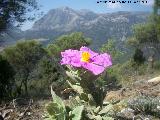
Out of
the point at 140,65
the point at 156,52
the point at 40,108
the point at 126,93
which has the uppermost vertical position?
the point at 40,108

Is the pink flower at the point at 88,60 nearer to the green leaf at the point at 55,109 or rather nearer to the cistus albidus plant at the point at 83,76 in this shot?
the cistus albidus plant at the point at 83,76

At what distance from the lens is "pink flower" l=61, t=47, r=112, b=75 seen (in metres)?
3.64

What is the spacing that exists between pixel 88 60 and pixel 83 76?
0.18m

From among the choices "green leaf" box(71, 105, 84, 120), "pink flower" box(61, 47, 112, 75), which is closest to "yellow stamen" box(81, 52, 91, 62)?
"pink flower" box(61, 47, 112, 75)

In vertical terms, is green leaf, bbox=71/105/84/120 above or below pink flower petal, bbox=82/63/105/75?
below

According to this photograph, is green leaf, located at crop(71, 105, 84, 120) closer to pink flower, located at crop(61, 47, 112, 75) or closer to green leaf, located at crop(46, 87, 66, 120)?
green leaf, located at crop(46, 87, 66, 120)

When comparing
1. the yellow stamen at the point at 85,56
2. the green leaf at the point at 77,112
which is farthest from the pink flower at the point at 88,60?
the green leaf at the point at 77,112

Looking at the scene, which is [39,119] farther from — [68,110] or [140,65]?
[140,65]

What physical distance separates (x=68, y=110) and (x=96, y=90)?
319 millimetres

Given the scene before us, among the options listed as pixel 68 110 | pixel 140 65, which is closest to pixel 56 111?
pixel 68 110

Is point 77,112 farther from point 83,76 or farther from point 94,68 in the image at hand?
point 94,68

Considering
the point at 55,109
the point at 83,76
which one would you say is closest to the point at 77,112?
the point at 55,109

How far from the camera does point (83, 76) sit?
382cm

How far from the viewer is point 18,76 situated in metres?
34.8
